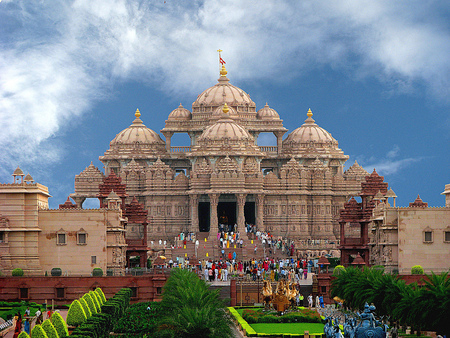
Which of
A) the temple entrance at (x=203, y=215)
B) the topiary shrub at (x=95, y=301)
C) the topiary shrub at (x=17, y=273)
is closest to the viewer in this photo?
the topiary shrub at (x=95, y=301)

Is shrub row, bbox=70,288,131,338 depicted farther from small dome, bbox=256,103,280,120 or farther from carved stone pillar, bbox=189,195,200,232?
small dome, bbox=256,103,280,120

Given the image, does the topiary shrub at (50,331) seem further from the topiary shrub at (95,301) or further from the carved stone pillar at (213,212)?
the carved stone pillar at (213,212)

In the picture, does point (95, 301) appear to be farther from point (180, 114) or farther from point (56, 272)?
point (180, 114)

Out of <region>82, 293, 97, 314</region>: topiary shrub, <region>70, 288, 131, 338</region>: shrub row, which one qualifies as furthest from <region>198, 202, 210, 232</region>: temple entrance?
<region>82, 293, 97, 314</region>: topiary shrub

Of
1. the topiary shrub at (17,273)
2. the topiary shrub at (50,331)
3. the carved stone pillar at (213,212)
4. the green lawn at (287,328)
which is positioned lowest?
the green lawn at (287,328)

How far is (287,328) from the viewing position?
6794 cm

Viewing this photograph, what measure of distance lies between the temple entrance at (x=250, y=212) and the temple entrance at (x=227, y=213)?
4.76 ft

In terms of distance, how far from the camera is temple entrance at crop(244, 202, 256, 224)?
12127cm

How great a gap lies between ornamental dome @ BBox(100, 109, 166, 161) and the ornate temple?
3.8 inches

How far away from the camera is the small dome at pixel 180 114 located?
129 metres

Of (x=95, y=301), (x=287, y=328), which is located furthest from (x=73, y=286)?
(x=287, y=328)

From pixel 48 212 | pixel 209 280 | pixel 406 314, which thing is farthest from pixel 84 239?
pixel 406 314

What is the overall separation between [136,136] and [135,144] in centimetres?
109

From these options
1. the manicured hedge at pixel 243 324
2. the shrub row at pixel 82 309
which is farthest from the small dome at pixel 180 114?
the shrub row at pixel 82 309
